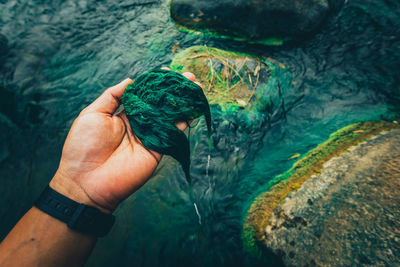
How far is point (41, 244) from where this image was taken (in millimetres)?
1702

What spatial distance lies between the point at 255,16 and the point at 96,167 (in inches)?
129

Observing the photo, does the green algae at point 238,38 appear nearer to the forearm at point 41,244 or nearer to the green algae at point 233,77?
the green algae at point 233,77

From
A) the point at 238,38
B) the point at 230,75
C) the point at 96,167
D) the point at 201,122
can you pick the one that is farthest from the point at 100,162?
the point at 238,38

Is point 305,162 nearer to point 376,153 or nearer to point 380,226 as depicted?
point 376,153

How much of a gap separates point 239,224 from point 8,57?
4870 millimetres

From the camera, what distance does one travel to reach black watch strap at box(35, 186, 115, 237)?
1.78 meters

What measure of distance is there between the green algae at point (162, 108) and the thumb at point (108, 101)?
0.35 feet

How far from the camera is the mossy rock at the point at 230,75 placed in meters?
3.03

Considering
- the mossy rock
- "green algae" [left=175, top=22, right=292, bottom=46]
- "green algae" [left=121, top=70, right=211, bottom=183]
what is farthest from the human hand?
"green algae" [left=175, top=22, right=292, bottom=46]

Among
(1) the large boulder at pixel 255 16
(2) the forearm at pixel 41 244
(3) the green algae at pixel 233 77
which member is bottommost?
(2) the forearm at pixel 41 244

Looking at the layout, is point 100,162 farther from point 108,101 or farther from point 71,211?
point 108,101

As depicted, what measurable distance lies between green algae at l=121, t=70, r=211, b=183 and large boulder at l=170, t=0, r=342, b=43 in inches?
74.8

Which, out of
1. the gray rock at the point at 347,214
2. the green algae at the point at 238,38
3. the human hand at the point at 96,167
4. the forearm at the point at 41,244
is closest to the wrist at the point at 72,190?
the human hand at the point at 96,167

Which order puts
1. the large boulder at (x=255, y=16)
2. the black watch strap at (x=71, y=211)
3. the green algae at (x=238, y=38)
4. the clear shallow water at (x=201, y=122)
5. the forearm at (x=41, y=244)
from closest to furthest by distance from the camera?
1. the forearm at (x=41, y=244)
2. the black watch strap at (x=71, y=211)
3. the clear shallow water at (x=201, y=122)
4. the large boulder at (x=255, y=16)
5. the green algae at (x=238, y=38)
